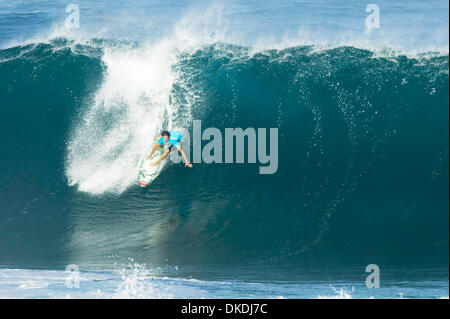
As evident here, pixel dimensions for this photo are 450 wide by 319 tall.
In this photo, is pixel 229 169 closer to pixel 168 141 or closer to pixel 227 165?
pixel 227 165

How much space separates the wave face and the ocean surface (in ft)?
0.10

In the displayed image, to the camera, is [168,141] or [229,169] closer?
[168,141]

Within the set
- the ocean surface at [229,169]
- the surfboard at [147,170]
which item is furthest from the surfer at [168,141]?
the ocean surface at [229,169]

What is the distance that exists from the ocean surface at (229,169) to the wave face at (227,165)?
3 centimetres

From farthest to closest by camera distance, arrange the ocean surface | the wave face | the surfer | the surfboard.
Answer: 1. the surfboard
2. the surfer
3. the wave face
4. the ocean surface

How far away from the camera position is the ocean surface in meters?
9.14

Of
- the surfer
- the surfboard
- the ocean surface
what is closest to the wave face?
the ocean surface

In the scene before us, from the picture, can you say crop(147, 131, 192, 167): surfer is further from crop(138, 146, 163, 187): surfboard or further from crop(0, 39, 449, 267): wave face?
crop(0, 39, 449, 267): wave face

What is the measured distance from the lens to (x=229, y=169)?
35.6 ft

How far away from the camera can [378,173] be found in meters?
10.4

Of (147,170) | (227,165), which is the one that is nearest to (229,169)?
(227,165)

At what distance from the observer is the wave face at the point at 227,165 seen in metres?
9.64

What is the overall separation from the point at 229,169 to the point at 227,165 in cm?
11

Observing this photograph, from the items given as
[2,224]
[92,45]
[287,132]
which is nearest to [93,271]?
[2,224]
